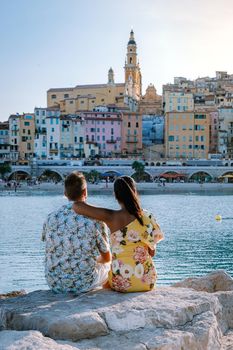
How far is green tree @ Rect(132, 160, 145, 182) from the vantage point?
82.8 m

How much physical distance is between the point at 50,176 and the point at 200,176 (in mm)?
21548

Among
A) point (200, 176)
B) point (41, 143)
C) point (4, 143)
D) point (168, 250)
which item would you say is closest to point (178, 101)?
point (200, 176)

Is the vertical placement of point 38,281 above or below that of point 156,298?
below

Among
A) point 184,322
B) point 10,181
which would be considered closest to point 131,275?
point 184,322

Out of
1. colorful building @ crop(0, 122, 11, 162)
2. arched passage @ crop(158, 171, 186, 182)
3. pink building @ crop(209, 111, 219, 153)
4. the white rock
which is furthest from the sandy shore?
the white rock

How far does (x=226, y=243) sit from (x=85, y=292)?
58.9 feet

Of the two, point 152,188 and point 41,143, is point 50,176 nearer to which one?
point 41,143

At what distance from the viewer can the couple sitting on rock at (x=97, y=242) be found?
5.54m

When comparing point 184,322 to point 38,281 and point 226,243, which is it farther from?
point 226,243

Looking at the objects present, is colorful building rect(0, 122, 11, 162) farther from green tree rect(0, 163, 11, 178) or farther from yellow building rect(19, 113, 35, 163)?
green tree rect(0, 163, 11, 178)

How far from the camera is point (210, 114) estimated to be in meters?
95.6

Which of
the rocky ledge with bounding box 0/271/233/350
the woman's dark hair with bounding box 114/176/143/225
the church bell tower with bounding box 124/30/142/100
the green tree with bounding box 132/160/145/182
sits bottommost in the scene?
the green tree with bounding box 132/160/145/182

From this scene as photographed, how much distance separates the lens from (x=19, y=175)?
88125mm

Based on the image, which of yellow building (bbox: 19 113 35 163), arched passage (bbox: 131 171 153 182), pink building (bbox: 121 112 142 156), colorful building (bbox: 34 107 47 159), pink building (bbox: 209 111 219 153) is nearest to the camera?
arched passage (bbox: 131 171 153 182)
